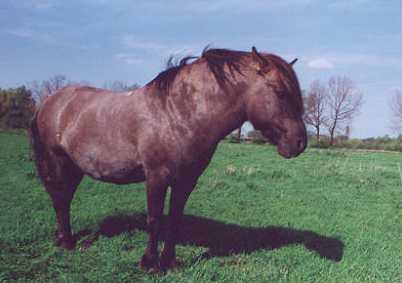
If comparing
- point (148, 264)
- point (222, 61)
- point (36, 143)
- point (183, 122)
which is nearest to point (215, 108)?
point (183, 122)

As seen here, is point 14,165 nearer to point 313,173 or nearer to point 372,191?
point 313,173

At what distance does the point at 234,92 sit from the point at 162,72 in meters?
0.89

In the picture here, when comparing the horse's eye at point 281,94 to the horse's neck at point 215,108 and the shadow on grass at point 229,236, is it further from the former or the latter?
the shadow on grass at point 229,236

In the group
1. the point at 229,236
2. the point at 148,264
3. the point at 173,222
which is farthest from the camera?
the point at 229,236

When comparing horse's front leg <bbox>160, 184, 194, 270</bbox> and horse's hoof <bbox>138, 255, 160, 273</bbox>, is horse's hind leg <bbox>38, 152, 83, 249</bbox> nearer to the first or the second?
horse's hoof <bbox>138, 255, 160, 273</bbox>

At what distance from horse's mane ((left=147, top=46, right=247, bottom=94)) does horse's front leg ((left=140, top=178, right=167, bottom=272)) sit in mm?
973

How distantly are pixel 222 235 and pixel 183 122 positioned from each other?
2.39 meters

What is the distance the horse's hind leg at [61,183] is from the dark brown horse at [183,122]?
0.82m

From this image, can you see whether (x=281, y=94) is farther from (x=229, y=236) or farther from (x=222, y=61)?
(x=229, y=236)

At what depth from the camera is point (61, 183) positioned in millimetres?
5234

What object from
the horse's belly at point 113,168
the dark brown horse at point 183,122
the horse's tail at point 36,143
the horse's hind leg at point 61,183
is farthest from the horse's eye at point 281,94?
the horse's tail at point 36,143

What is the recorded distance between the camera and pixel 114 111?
4.34 meters

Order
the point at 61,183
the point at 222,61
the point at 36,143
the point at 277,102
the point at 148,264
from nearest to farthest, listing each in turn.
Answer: the point at 277,102 < the point at 222,61 < the point at 148,264 < the point at 61,183 < the point at 36,143

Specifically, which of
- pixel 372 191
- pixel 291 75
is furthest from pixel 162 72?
pixel 372 191
